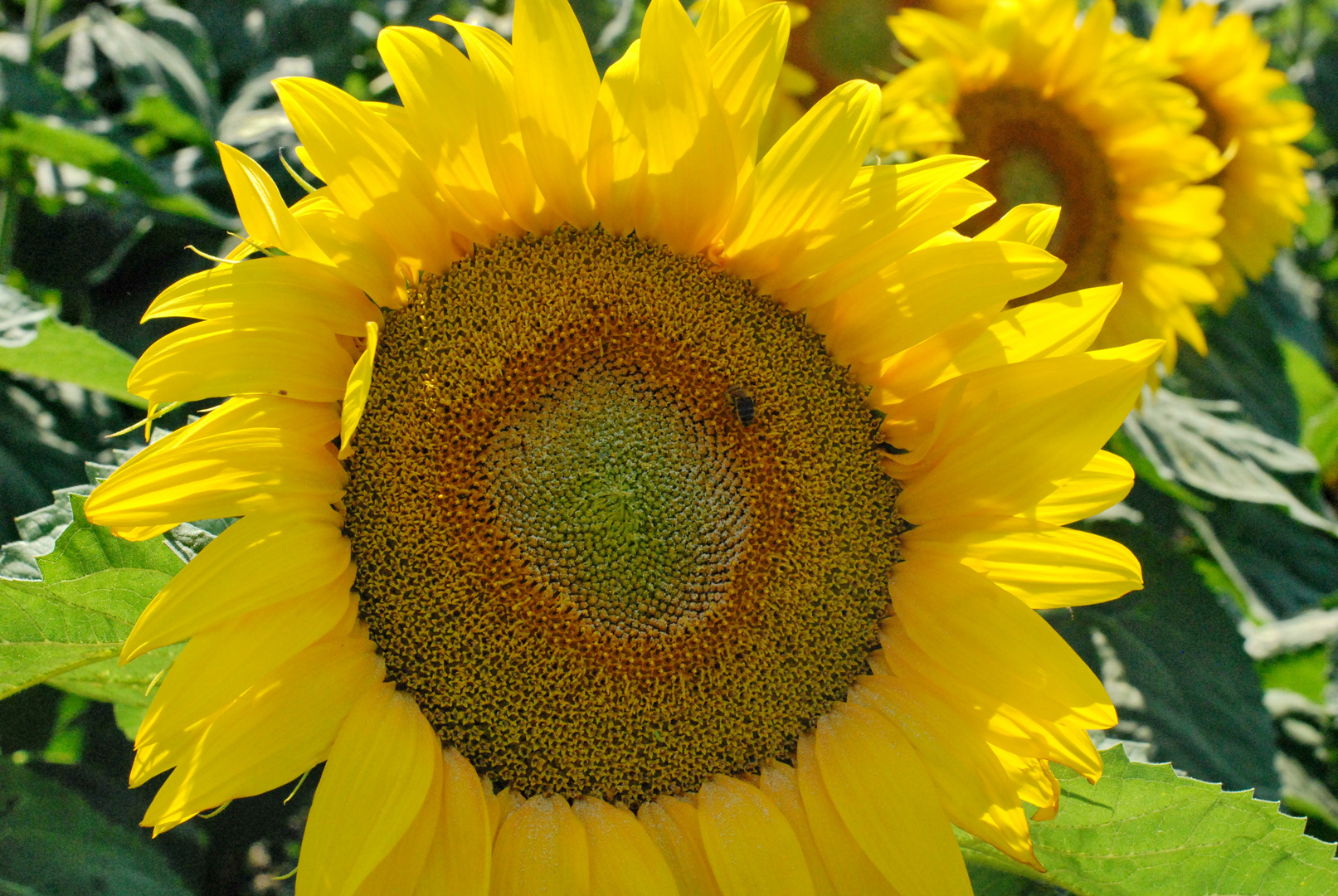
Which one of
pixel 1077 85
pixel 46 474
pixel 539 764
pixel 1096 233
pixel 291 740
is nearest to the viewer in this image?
pixel 291 740

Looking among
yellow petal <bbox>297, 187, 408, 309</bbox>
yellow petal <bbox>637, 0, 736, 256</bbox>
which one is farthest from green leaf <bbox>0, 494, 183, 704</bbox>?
yellow petal <bbox>637, 0, 736, 256</bbox>

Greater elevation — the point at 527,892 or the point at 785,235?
the point at 785,235

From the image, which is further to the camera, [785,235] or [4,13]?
[4,13]

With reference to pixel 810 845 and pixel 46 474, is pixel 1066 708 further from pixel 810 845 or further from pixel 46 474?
pixel 46 474

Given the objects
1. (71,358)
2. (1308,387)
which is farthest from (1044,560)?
(1308,387)

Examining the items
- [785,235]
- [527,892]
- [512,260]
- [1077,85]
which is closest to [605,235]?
[512,260]

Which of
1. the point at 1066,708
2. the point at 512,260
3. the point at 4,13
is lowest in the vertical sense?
the point at 4,13

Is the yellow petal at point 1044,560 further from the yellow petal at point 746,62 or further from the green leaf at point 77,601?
the green leaf at point 77,601
